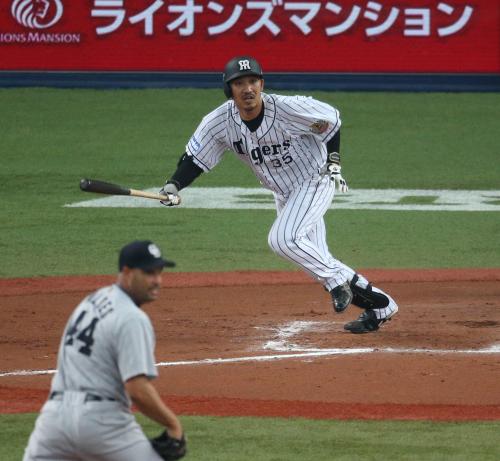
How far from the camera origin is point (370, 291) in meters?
9.63

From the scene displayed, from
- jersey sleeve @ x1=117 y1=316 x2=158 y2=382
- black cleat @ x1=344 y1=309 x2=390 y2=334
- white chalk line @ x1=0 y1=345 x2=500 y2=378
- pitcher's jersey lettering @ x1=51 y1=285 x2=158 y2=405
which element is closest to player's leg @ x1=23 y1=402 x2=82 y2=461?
pitcher's jersey lettering @ x1=51 y1=285 x2=158 y2=405

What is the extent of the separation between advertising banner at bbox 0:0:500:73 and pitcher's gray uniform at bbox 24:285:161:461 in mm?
15528

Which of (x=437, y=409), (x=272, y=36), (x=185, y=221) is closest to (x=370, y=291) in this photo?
(x=437, y=409)

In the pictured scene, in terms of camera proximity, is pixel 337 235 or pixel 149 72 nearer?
pixel 337 235

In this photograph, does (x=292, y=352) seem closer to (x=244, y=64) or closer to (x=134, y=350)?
(x=244, y=64)

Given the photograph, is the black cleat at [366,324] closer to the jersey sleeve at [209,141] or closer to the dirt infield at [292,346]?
the dirt infield at [292,346]

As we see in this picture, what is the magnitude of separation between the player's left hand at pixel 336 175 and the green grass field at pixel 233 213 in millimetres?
2376

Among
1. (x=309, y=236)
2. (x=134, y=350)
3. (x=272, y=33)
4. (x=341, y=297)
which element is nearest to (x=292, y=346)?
(x=341, y=297)

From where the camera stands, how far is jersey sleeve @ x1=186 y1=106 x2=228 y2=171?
9693 mm

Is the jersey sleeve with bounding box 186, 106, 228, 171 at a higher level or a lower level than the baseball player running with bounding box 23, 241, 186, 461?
higher

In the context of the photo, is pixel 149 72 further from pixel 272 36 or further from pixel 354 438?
pixel 354 438

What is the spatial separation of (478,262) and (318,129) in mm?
4067

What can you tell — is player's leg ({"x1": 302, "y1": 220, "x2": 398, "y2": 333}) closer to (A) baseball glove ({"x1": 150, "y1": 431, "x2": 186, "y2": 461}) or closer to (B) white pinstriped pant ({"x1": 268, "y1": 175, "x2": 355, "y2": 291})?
(B) white pinstriped pant ({"x1": 268, "y1": 175, "x2": 355, "y2": 291})

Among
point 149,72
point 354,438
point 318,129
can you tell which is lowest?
point 354,438
